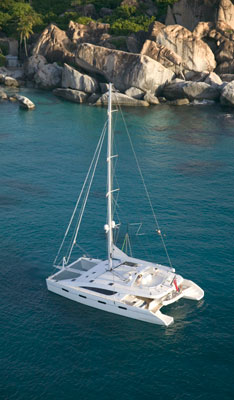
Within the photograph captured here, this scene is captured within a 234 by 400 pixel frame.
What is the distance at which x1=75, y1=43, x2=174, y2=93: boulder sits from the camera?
123 meters

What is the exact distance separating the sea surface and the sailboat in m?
0.93

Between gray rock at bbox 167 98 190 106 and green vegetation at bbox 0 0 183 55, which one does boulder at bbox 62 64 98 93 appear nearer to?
gray rock at bbox 167 98 190 106

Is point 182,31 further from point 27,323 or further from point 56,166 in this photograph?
point 27,323

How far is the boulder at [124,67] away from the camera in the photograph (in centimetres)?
12300

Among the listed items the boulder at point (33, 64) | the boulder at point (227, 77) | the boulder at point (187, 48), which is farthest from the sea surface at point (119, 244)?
the boulder at point (33, 64)

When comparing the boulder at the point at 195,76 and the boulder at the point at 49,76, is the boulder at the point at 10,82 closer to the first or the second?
the boulder at the point at 49,76

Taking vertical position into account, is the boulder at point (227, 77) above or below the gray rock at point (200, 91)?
above

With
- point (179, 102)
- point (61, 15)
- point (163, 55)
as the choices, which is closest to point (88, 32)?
point (61, 15)

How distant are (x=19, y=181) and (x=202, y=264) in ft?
114

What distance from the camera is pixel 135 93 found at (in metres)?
125

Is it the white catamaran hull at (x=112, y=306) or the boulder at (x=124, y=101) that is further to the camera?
the boulder at (x=124, y=101)

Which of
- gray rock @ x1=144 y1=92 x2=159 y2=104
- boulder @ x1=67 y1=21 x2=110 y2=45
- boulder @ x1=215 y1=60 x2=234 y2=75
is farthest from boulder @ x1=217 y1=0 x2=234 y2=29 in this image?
gray rock @ x1=144 y1=92 x2=159 y2=104

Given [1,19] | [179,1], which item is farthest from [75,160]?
[1,19]

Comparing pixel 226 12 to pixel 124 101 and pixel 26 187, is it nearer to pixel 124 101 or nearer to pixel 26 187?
pixel 124 101
